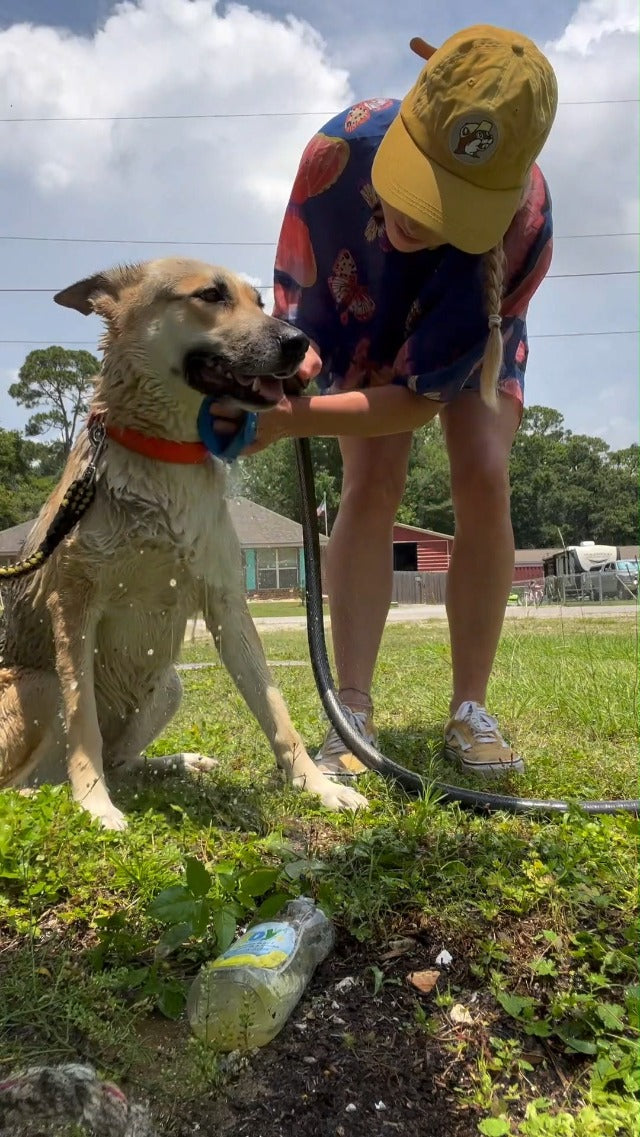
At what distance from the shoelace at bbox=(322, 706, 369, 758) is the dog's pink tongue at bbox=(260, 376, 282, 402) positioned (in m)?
1.13

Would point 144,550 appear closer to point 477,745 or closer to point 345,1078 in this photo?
point 477,745

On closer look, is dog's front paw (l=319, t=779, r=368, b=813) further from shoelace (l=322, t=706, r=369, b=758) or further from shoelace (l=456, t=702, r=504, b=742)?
shoelace (l=456, t=702, r=504, b=742)

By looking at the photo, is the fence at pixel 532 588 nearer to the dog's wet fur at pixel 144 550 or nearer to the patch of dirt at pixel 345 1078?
the dog's wet fur at pixel 144 550

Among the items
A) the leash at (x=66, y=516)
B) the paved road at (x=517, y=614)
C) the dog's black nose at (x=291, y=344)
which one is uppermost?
the dog's black nose at (x=291, y=344)

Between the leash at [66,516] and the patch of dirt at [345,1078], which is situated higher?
the leash at [66,516]

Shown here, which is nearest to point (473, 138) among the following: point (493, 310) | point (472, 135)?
point (472, 135)

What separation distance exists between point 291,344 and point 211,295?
331 mm

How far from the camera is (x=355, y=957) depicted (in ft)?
4.69

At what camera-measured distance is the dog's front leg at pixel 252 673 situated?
93.0 inches

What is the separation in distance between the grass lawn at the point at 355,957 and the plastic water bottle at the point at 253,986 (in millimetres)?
32

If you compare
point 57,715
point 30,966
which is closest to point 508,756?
point 57,715

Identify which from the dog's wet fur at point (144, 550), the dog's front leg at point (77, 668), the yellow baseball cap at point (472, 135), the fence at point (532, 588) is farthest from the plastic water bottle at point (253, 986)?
the fence at point (532, 588)

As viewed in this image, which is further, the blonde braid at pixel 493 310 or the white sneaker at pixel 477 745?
the white sneaker at pixel 477 745

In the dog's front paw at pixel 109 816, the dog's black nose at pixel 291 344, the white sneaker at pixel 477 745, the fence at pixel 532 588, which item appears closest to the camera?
the dog's front paw at pixel 109 816
